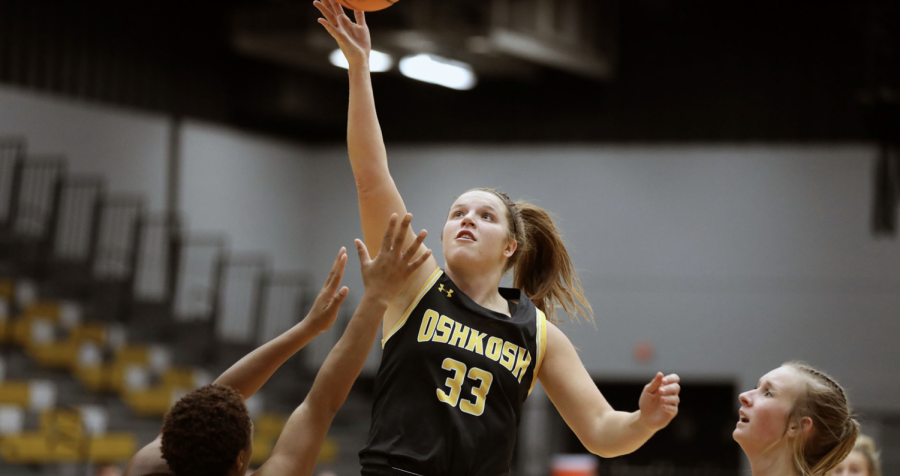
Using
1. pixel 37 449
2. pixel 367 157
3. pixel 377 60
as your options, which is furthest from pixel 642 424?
Answer: pixel 377 60

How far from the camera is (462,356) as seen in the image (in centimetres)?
290

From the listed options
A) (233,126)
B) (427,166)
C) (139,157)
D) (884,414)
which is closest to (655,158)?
(427,166)

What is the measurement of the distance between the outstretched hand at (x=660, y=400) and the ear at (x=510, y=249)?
2.19ft

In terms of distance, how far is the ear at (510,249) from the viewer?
3.21 m

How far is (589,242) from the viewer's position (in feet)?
46.5

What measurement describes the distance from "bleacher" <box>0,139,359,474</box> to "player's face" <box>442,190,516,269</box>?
698cm

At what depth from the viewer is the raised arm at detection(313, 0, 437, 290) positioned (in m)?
2.97

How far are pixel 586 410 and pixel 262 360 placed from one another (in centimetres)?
100

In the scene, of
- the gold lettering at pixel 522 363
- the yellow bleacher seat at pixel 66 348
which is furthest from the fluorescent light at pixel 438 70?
the gold lettering at pixel 522 363

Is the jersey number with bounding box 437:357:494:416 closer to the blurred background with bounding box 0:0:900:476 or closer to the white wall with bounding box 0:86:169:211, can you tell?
the blurred background with bounding box 0:0:900:476

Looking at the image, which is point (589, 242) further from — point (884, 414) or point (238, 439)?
point (238, 439)

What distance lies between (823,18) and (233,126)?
8.04 meters

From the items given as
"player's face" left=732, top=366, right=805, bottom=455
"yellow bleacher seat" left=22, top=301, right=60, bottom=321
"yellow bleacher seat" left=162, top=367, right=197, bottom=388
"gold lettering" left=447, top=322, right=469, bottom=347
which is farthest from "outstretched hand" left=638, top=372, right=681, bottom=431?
"yellow bleacher seat" left=162, top=367, right=197, bottom=388

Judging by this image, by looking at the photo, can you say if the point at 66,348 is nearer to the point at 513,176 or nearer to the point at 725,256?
the point at 513,176
